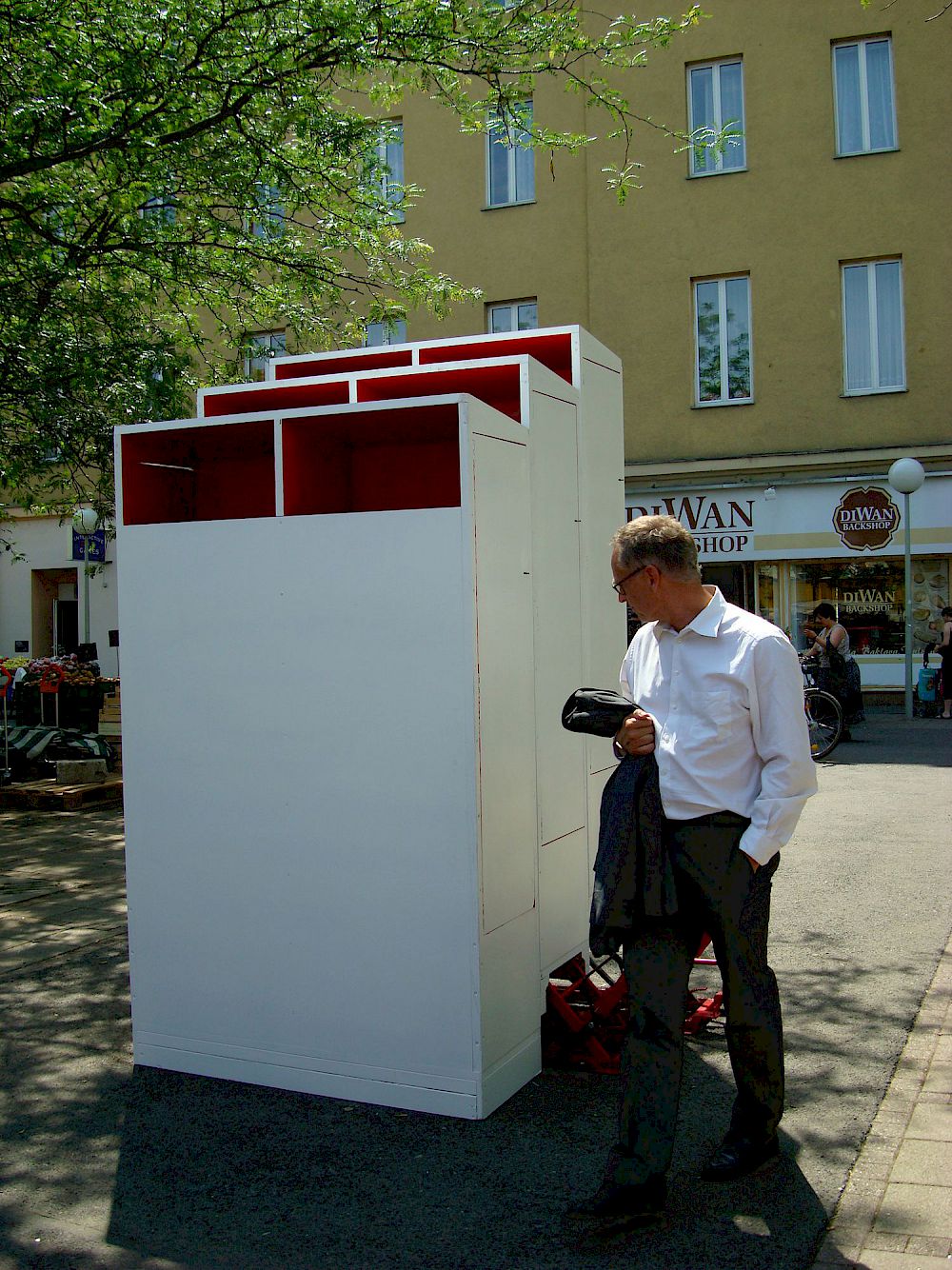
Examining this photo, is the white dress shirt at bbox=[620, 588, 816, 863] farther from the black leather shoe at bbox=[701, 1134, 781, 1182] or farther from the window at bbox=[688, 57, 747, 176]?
the window at bbox=[688, 57, 747, 176]

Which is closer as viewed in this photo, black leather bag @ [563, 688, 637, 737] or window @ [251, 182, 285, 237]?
black leather bag @ [563, 688, 637, 737]

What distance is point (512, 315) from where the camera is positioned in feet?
77.0

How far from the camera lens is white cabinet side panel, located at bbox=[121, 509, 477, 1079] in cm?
416

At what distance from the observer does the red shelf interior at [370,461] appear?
14.7 ft

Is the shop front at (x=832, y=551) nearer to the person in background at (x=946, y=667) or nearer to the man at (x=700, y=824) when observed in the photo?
the person in background at (x=946, y=667)

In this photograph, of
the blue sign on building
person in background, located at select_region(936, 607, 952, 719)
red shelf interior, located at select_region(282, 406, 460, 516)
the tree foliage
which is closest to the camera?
red shelf interior, located at select_region(282, 406, 460, 516)

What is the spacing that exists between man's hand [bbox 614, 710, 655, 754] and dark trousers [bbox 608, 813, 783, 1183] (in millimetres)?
217

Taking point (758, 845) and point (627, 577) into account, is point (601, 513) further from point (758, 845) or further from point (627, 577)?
point (758, 845)

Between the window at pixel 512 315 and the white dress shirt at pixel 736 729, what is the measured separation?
20.4m

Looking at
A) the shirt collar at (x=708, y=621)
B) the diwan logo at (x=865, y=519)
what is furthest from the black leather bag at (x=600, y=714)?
the diwan logo at (x=865, y=519)

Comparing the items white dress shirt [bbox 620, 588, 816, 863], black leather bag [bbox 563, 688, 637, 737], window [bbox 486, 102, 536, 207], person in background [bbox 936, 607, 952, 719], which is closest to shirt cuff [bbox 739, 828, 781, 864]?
white dress shirt [bbox 620, 588, 816, 863]

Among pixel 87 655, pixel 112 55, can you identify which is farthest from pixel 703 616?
pixel 87 655

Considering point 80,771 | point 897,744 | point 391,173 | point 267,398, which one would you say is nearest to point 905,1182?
point 267,398

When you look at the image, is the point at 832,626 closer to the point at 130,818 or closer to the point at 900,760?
the point at 900,760
